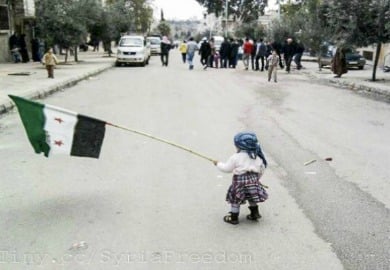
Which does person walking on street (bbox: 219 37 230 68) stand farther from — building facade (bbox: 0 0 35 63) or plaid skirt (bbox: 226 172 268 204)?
plaid skirt (bbox: 226 172 268 204)

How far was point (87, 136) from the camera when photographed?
18.1ft

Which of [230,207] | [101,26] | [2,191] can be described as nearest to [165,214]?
[230,207]

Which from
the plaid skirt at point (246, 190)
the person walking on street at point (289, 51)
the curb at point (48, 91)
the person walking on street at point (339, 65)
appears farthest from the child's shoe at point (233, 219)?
the person walking on street at point (289, 51)

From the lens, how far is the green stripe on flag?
17.4 ft

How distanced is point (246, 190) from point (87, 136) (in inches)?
68.1

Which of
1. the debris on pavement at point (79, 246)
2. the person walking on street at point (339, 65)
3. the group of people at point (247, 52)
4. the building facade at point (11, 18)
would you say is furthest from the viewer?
the building facade at point (11, 18)

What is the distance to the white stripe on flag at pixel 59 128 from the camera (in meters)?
5.31

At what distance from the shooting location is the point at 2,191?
600 centimetres

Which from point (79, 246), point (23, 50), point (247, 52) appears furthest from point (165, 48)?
point (79, 246)

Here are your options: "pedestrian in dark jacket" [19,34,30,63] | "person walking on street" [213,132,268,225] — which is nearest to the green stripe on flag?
"person walking on street" [213,132,268,225]

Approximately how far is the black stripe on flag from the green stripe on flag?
Answer: 305mm

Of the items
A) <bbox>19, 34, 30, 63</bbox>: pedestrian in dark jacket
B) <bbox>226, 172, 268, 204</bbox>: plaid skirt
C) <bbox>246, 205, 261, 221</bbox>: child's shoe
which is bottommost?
<bbox>19, 34, 30, 63</bbox>: pedestrian in dark jacket

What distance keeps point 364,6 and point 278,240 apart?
17069 millimetres

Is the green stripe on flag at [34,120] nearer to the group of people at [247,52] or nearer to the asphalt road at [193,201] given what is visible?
the asphalt road at [193,201]
